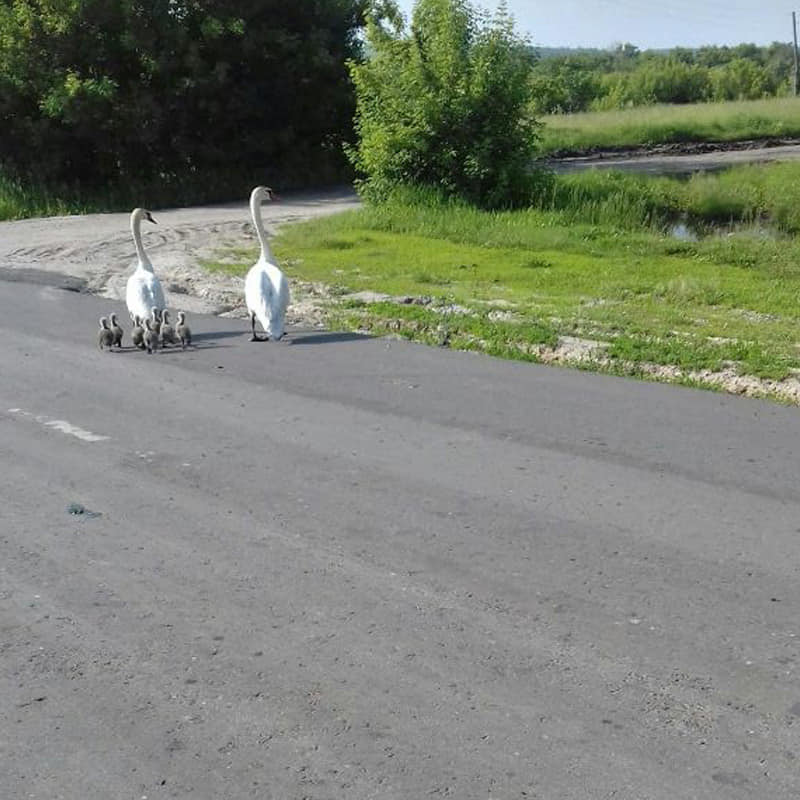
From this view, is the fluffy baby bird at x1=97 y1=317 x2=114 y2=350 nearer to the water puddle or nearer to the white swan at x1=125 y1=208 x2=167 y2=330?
the white swan at x1=125 y1=208 x2=167 y2=330

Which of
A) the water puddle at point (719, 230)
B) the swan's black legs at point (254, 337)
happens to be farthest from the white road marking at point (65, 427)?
the water puddle at point (719, 230)

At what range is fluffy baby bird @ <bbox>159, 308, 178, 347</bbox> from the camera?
13.0 metres

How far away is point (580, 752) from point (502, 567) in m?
1.92

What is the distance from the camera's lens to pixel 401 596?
6.14 meters

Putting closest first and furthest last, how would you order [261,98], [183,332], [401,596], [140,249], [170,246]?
[401,596], [183,332], [140,249], [170,246], [261,98]

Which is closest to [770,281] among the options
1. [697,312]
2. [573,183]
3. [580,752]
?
[697,312]

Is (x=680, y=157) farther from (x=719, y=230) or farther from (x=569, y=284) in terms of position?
(x=569, y=284)

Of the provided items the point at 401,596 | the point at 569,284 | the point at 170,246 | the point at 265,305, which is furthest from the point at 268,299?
the point at 170,246

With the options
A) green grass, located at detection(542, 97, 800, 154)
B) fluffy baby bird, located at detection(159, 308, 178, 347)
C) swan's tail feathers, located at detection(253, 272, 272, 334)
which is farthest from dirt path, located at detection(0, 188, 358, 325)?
green grass, located at detection(542, 97, 800, 154)

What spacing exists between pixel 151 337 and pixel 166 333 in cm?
17

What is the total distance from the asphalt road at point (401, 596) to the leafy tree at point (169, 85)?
72.6ft

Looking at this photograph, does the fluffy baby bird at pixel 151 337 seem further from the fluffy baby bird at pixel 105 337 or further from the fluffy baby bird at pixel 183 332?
the fluffy baby bird at pixel 105 337

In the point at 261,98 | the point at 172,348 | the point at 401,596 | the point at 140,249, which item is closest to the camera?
the point at 401,596

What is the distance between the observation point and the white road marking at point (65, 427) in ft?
30.9
